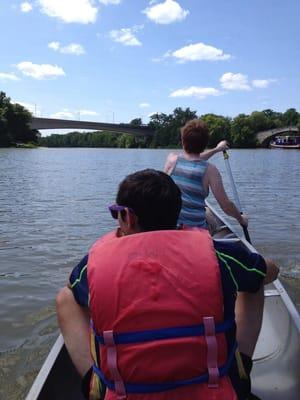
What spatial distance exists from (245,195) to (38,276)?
11.6 meters

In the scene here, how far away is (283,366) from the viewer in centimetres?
337

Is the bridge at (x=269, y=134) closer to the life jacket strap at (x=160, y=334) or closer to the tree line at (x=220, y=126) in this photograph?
the tree line at (x=220, y=126)

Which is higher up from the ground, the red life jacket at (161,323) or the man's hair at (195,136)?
the man's hair at (195,136)

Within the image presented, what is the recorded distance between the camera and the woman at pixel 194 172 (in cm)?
425

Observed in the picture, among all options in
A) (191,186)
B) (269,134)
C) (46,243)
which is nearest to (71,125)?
(269,134)

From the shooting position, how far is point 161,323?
1739 mm

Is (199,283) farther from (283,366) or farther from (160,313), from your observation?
(283,366)

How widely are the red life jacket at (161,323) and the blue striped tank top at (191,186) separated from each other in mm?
2507

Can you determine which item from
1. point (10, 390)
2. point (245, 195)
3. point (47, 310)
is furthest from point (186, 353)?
point (245, 195)

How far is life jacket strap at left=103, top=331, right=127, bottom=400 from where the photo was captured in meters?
1.76

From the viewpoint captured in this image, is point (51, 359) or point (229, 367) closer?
point (229, 367)

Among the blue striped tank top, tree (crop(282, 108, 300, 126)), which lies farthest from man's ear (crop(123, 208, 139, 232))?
tree (crop(282, 108, 300, 126))

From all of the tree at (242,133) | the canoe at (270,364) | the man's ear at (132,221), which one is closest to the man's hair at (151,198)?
the man's ear at (132,221)

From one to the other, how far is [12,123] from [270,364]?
75.5 metres
